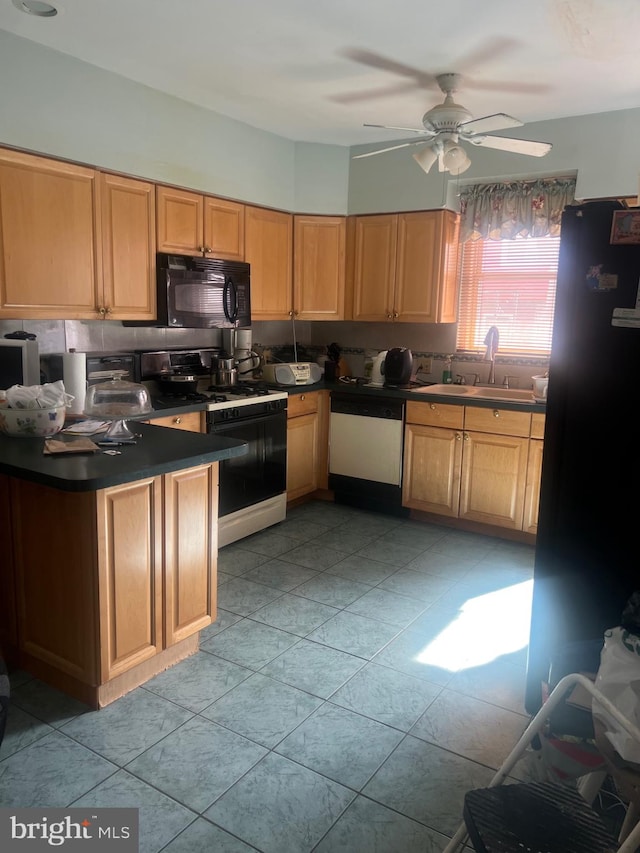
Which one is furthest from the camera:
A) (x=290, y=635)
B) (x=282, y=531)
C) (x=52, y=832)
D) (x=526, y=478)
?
(x=282, y=531)

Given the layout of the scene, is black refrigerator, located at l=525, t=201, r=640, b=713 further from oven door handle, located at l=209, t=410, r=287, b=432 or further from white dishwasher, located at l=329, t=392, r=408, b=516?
white dishwasher, located at l=329, t=392, r=408, b=516

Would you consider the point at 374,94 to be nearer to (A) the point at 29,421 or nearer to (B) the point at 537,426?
(B) the point at 537,426

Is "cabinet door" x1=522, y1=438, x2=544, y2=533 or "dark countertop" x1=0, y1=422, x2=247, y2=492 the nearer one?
"dark countertop" x1=0, y1=422, x2=247, y2=492

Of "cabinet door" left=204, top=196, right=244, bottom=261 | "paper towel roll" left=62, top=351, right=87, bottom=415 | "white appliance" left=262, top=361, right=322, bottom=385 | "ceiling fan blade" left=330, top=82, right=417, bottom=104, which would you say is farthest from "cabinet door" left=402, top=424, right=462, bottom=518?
"paper towel roll" left=62, top=351, right=87, bottom=415

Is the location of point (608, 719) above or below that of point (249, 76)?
below

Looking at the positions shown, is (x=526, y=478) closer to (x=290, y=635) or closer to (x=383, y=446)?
(x=383, y=446)

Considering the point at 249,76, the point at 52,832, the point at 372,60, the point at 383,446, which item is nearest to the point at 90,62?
the point at 249,76

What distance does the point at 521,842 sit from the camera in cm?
133

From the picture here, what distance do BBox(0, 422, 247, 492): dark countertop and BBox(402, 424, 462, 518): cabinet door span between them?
80.3 inches

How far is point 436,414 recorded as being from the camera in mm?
4223

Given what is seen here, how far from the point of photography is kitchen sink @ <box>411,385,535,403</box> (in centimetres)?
417

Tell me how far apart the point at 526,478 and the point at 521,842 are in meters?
2.81

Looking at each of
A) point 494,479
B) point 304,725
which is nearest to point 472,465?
point 494,479

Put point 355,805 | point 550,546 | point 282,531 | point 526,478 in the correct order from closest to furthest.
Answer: point 355,805, point 550,546, point 526,478, point 282,531
